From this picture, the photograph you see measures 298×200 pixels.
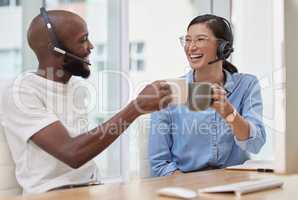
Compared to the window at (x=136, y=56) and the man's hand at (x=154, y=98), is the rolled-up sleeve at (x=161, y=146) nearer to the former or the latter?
the man's hand at (x=154, y=98)

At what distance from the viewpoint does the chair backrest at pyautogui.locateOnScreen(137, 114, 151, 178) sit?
183cm

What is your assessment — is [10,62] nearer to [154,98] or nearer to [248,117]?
[154,98]

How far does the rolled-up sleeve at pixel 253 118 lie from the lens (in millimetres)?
1802

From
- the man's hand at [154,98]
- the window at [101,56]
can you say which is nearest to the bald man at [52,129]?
the man's hand at [154,98]

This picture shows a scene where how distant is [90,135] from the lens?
4.61 feet

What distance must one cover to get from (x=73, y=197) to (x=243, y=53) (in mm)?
2114

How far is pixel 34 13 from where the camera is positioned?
77.5 inches

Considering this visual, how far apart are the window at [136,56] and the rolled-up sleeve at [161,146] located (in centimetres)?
64

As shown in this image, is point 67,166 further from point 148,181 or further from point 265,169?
point 265,169

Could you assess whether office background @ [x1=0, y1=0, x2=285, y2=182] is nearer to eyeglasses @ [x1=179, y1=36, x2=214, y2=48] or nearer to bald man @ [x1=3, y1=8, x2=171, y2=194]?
eyeglasses @ [x1=179, y1=36, x2=214, y2=48]

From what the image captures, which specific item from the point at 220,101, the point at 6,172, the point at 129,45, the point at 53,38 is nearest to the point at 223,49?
the point at 220,101

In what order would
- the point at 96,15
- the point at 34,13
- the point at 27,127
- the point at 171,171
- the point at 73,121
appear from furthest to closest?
the point at 96,15 → the point at 34,13 → the point at 171,171 → the point at 73,121 → the point at 27,127

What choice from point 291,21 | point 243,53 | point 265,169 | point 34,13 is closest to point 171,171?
point 265,169

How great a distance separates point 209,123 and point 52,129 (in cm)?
74
